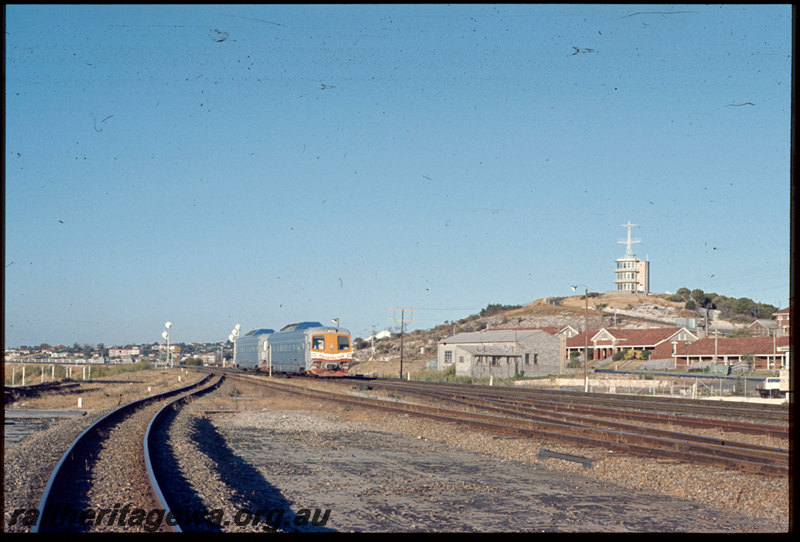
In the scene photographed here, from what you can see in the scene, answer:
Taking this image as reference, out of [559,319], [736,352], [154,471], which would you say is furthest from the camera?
Result: [559,319]

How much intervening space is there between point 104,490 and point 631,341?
3373 inches

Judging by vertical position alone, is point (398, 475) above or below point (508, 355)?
above

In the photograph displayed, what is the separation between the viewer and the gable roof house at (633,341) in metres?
83.5

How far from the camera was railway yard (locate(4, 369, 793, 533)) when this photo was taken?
28.7 ft

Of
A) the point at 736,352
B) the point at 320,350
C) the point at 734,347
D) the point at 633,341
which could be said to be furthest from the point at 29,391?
the point at 633,341

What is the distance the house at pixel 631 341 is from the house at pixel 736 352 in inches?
235

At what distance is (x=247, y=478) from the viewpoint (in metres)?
12.0

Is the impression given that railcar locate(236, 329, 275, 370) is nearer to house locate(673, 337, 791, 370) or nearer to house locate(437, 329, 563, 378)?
house locate(437, 329, 563, 378)

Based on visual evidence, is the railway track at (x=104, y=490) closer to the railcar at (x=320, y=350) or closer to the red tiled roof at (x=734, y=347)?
the railcar at (x=320, y=350)

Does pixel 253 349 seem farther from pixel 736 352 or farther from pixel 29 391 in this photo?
pixel 736 352

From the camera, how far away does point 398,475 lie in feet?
39.9

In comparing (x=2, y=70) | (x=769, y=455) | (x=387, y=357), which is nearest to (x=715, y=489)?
(x=769, y=455)

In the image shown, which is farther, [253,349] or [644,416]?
[253,349]

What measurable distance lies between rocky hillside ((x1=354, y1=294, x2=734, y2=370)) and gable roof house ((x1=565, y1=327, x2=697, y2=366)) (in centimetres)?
1527
